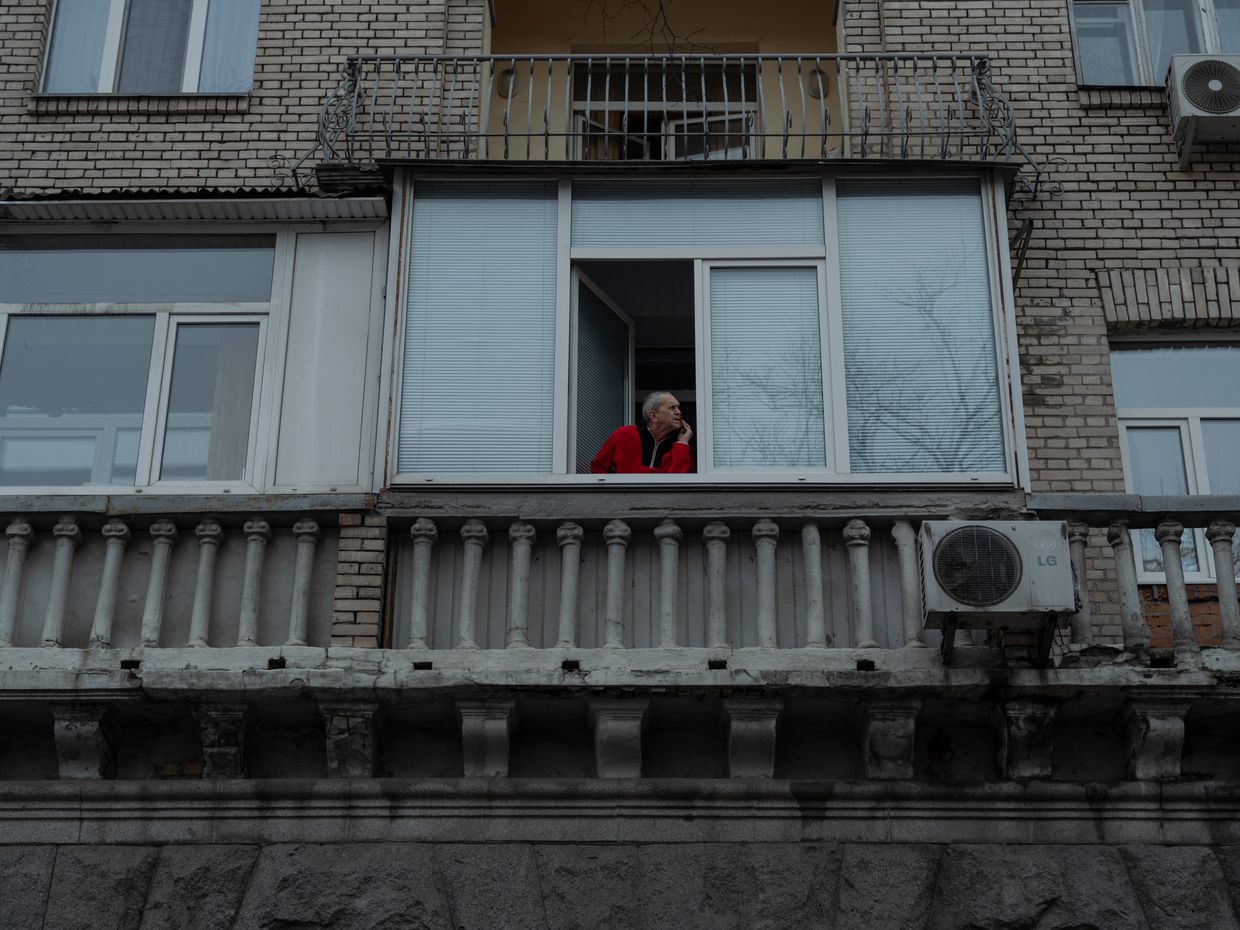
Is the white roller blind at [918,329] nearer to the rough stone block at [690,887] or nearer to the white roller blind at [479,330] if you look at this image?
the white roller blind at [479,330]

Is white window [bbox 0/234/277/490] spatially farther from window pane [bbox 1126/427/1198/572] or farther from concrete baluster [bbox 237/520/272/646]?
window pane [bbox 1126/427/1198/572]

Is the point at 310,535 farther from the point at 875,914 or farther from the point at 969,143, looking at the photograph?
the point at 969,143

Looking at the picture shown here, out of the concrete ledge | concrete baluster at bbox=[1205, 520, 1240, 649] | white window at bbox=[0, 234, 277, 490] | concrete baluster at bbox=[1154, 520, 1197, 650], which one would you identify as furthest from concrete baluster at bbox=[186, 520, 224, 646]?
concrete baluster at bbox=[1205, 520, 1240, 649]

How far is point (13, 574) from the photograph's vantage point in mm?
8445

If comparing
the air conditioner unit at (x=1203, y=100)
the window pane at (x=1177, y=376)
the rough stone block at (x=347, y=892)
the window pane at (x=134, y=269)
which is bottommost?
the rough stone block at (x=347, y=892)

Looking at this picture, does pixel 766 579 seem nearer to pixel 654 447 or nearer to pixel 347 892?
pixel 654 447

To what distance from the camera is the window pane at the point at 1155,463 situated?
32.5 ft

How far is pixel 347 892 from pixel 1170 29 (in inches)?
289

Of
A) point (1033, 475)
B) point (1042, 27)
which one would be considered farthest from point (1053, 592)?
point (1042, 27)

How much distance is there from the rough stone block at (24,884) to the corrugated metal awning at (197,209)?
3.46 metres

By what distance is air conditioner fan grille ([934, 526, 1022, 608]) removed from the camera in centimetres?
767

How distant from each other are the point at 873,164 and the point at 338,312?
292 cm

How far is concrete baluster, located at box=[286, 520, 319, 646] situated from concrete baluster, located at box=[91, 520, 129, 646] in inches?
32.6

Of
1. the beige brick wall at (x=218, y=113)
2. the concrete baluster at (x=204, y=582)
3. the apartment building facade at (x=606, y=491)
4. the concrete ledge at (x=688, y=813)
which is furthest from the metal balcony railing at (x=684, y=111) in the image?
the concrete ledge at (x=688, y=813)
